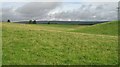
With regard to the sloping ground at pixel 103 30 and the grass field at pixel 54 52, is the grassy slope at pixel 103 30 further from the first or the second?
the grass field at pixel 54 52

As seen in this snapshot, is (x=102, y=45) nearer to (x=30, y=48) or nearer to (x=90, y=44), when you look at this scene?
(x=90, y=44)

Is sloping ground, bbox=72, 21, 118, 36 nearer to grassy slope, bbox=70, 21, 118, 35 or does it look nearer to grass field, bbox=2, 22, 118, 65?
grassy slope, bbox=70, 21, 118, 35

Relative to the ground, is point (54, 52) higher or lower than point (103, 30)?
higher

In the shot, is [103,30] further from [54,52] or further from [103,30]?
[54,52]

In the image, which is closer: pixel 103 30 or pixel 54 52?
pixel 54 52

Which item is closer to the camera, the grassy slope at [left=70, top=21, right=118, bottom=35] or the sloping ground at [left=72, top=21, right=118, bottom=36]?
the grassy slope at [left=70, top=21, right=118, bottom=35]

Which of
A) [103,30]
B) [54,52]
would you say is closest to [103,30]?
[103,30]

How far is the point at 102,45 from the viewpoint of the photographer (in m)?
25.5

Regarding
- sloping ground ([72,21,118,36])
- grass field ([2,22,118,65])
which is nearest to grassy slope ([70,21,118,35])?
sloping ground ([72,21,118,36])

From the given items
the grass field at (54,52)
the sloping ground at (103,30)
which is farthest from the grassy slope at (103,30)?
the grass field at (54,52)

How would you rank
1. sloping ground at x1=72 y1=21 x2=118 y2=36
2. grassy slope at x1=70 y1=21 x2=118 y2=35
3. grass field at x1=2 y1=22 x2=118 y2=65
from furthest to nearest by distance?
sloping ground at x1=72 y1=21 x2=118 y2=36 → grassy slope at x1=70 y1=21 x2=118 y2=35 → grass field at x1=2 y1=22 x2=118 y2=65

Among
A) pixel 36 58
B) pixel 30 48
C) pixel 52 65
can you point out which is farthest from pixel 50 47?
pixel 52 65

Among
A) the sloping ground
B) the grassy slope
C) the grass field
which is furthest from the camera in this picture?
the sloping ground

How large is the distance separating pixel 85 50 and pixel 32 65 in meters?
6.34
